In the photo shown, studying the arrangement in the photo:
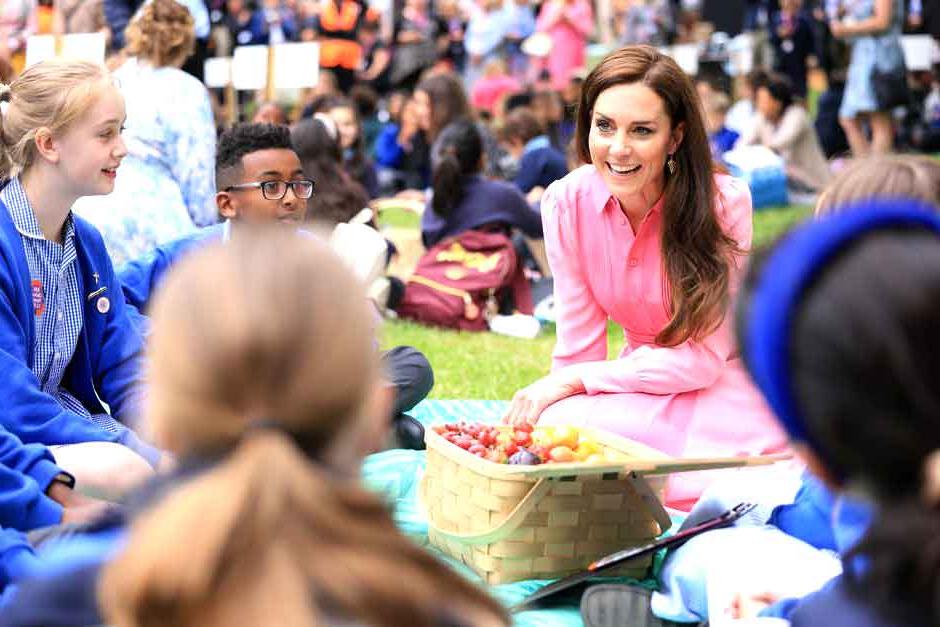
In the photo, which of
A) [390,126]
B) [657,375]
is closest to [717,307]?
[657,375]

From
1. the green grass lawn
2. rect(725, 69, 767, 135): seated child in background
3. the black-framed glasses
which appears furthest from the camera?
rect(725, 69, 767, 135): seated child in background

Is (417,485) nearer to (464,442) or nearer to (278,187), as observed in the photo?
(464,442)

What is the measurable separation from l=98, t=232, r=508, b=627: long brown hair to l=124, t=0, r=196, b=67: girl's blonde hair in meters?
4.79

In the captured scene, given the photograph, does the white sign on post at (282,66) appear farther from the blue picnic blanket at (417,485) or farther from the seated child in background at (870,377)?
the seated child in background at (870,377)

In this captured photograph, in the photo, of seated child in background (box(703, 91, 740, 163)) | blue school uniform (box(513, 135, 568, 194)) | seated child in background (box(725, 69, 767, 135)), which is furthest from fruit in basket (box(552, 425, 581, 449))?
seated child in background (box(725, 69, 767, 135))

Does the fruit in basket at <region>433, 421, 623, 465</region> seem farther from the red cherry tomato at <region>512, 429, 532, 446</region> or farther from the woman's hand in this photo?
the woman's hand

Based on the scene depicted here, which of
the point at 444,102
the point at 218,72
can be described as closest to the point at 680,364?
the point at 444,102

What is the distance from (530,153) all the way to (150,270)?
513cm

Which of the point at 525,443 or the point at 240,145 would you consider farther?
the point at 240,145

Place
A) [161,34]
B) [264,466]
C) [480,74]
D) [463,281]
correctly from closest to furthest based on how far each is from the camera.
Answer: [264,466]
[161,34]
[463,281]
[480,74]

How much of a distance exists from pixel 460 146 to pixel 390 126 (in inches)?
182

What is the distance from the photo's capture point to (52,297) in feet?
11.5

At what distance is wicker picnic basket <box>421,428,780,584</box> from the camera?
125 inches

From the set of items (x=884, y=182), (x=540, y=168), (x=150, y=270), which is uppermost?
(x=884, y=182)
